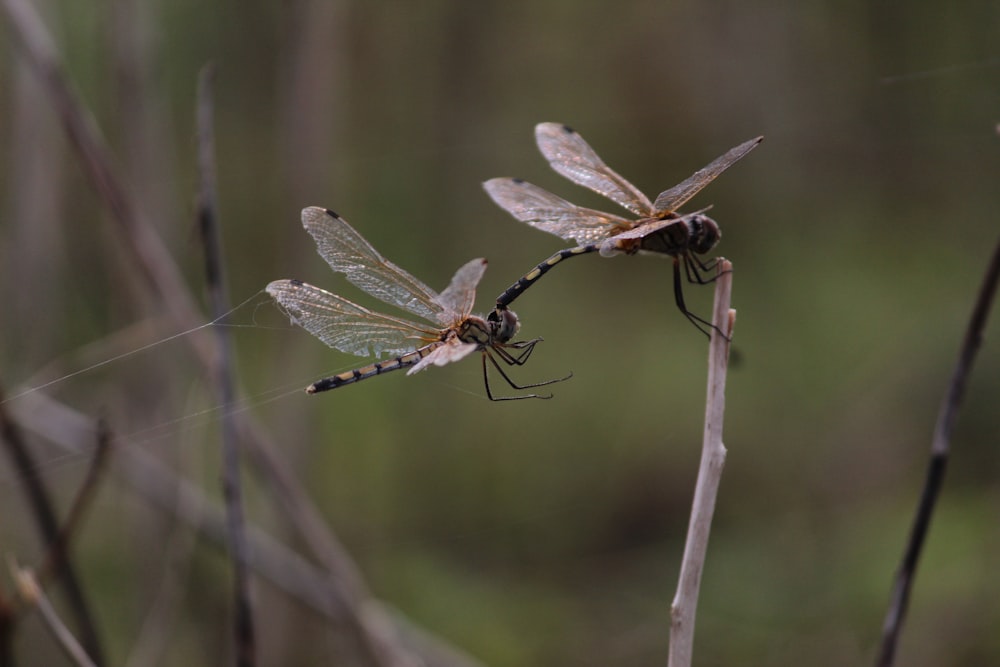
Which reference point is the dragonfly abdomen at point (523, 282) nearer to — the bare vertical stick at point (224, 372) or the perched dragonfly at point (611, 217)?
the perched dragonfly at point (611, 217)

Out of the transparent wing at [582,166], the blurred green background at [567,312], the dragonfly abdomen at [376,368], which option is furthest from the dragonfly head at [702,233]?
the blurred green background at [567,312]

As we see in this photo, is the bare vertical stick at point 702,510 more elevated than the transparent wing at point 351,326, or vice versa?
the transparent wing at point 351,326

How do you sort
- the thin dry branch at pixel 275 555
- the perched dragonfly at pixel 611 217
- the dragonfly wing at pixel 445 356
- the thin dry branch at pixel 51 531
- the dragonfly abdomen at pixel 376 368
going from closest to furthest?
1. the dragonfly wing at pixel 445 356
2. the perched dragonfly at pixel 611 217
3. the dragonfly abdomen at pixel 376 368
4. the thin dry branch at pixel 51 531
5. the thin dry branch at pixel 275 555

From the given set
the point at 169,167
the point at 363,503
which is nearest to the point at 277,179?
the point at 169,167

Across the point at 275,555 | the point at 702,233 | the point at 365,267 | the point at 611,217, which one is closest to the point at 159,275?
the point at 365,267

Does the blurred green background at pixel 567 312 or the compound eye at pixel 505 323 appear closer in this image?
the compound eye at pixel 505 323

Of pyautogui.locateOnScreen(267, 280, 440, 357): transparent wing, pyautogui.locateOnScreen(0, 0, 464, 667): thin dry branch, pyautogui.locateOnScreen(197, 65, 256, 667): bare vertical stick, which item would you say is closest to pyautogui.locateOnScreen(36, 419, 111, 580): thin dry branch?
pyautogui.locateOnScreen(197, 65, 256, 667): bare vertical stick

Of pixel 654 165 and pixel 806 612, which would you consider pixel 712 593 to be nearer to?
pixel 806 612

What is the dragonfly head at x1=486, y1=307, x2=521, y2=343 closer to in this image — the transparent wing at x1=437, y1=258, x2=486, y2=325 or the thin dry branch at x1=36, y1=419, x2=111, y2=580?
the transparent wing at x1=437, y1=258, x2=486, y2=325
